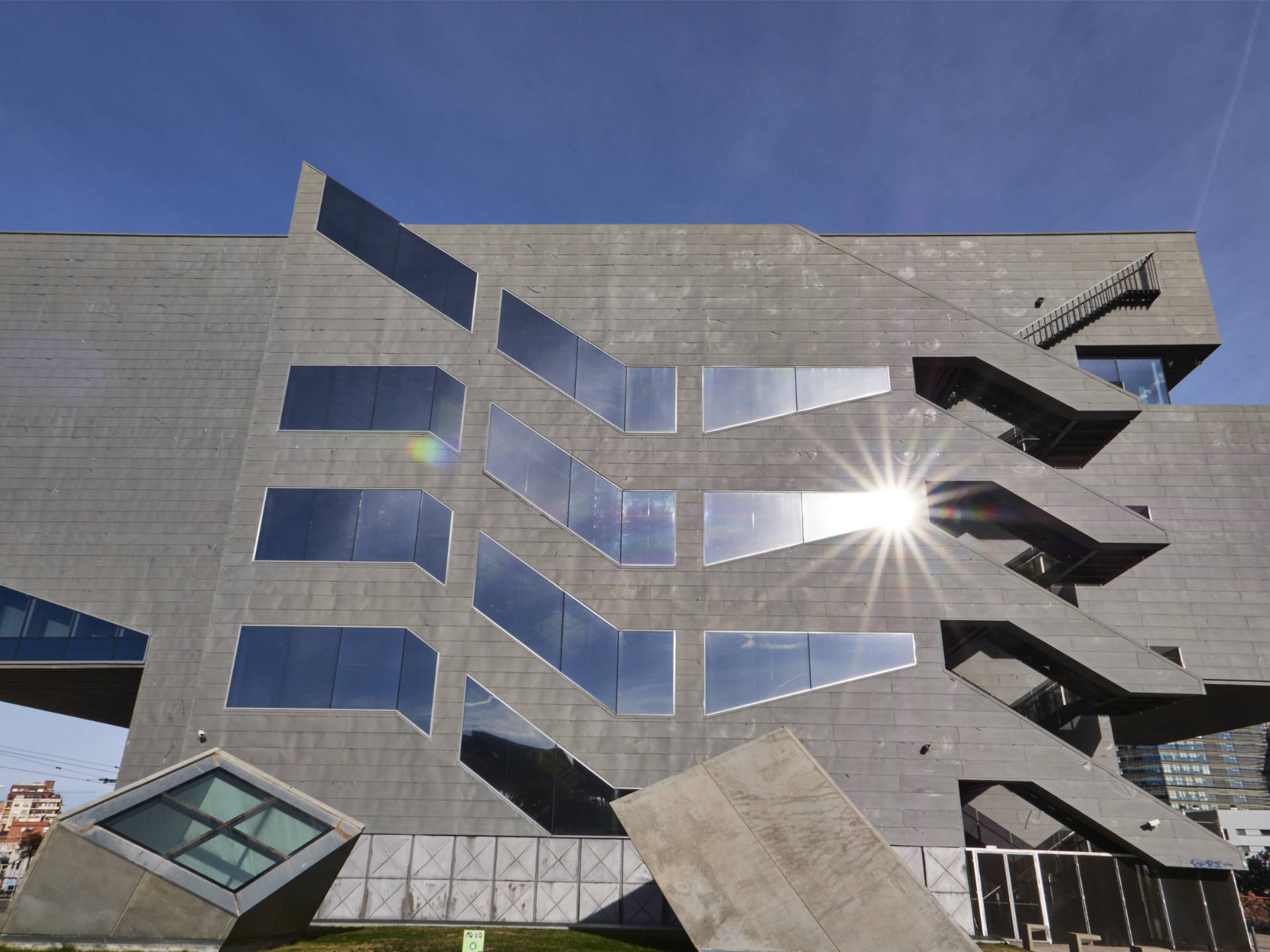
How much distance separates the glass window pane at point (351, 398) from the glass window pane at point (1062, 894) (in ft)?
81.3

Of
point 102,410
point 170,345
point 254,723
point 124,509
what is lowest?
point 254,723

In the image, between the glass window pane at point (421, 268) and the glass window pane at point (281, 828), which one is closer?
the glass window pane at point (281, 828)

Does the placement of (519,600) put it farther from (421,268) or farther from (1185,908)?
(1185,908)

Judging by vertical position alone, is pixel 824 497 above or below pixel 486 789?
above

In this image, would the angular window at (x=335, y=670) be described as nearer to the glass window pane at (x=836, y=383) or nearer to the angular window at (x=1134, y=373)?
the glass window pane at (x=836, y=383)

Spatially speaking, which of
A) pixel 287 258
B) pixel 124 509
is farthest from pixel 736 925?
pixel 287 258

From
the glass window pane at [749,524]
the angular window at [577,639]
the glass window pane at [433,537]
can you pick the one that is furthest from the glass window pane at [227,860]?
the glass window pane at [749,524]

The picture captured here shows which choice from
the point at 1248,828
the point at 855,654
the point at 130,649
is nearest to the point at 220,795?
the point at 130,649

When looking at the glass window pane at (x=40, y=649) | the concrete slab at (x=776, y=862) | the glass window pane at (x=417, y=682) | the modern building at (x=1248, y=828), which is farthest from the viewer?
the modern building at (x=1248, y=828)

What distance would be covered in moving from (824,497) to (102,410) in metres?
26.4

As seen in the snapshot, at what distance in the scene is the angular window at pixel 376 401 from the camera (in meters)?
28.7

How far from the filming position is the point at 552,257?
1224 inches

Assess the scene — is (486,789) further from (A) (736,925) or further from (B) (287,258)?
(B) (287,258)

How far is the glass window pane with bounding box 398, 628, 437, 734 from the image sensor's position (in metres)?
25.2
